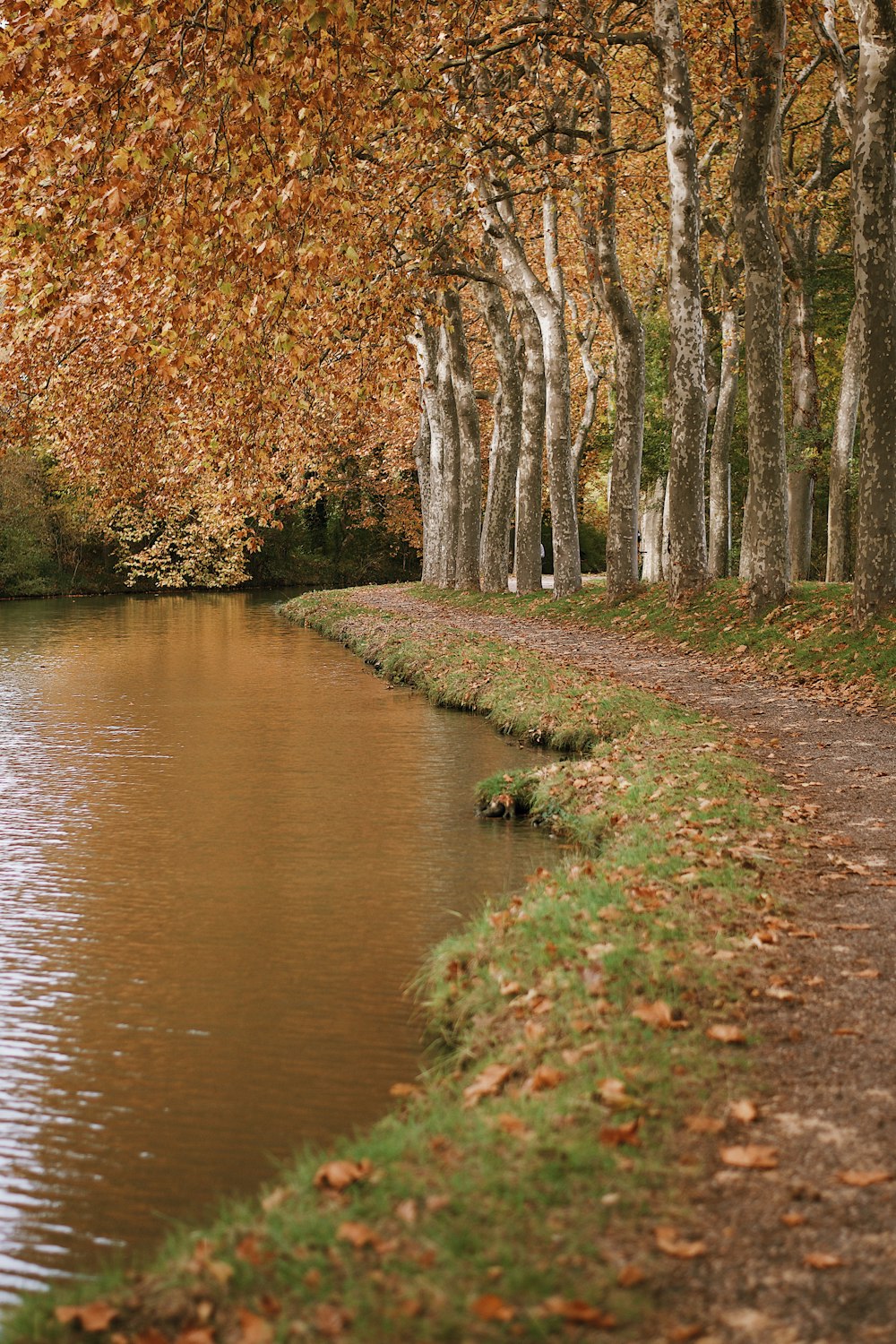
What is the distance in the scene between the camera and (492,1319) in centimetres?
343

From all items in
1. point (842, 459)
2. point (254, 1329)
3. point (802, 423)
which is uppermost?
point (802, 423)

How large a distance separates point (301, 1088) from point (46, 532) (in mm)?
52851

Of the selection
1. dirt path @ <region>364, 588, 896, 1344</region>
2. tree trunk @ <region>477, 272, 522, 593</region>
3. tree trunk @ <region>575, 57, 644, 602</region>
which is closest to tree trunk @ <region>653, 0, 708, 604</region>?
tree trunk @ <region>575, 57, 644, 602</region>

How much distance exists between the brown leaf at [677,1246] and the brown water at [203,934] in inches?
74.9

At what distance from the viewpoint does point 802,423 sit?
2536 cm

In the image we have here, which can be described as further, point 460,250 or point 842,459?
point 842,459

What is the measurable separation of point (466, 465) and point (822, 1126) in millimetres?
30462

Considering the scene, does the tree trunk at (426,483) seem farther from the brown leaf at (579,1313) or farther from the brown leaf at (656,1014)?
the brown leaf at (579,1313)

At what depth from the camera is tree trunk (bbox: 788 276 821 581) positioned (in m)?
24.7

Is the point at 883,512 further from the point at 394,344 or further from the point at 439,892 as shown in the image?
the point at 439,892

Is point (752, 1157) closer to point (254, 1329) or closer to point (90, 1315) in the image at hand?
point (254, 1329)

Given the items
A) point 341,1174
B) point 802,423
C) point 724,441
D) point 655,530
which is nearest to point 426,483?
point 655,530

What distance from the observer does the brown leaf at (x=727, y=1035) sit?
523cm

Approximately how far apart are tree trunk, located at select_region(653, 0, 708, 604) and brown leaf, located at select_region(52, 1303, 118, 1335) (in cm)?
1742
